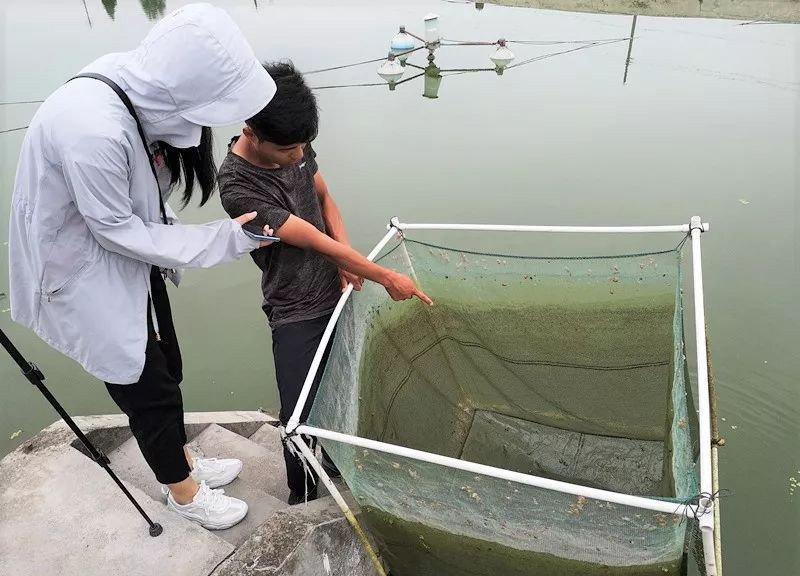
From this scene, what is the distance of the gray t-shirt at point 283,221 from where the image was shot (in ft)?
4.77

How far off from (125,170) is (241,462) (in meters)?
1.21

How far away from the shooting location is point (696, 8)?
774 centimetres

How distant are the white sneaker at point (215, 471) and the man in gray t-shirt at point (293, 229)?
8.0 inches

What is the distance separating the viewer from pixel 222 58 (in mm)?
1075

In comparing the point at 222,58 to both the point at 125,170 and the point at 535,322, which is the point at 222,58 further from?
the point at 535,322

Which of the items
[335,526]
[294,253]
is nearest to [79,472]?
[335,526]

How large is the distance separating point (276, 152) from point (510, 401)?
148 cm

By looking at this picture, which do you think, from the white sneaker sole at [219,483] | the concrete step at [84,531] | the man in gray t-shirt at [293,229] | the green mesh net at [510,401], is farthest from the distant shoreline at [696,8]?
the concrete step at [84,531]

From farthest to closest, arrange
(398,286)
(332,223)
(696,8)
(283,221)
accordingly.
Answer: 1. (696,8)
2. (332,223)
3. (398,286)
4. (283,221)

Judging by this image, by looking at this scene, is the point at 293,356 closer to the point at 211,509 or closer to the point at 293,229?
the point at 293,229

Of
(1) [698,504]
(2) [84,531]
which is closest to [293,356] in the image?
(2) [84,531]

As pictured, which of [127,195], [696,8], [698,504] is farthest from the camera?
[696,8]

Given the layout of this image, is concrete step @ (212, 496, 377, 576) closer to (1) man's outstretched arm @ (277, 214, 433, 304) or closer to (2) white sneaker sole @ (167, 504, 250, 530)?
(2) white sneaker sole @ (167, 504, 250, 530)

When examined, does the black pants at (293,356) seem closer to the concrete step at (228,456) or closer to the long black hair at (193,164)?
the concrete step at (228,456)
